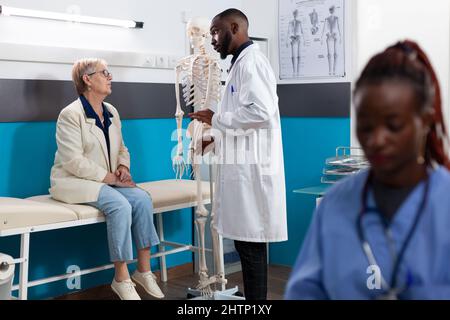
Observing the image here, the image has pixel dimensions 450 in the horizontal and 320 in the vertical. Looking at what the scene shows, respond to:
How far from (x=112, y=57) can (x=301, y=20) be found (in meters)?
1.33

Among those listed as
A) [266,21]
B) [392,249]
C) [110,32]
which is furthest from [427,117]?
[266,21]

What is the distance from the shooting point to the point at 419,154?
99 cm

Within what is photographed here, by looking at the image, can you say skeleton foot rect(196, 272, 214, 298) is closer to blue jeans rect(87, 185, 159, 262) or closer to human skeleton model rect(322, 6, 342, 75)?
blue jeans rect(87, 185, 159, 262)

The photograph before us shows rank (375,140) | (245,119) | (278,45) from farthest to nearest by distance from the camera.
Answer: (278,45) → (245,119) → (375,140)

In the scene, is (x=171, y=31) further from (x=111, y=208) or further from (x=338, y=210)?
(x=338, y=210)

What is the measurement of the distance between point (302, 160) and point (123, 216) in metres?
1.59

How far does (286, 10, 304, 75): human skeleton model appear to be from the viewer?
4199mm

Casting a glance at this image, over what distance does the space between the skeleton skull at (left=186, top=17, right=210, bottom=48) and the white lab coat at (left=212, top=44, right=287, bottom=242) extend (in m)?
0.45

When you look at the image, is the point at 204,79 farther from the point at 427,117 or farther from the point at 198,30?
the point at 427,117

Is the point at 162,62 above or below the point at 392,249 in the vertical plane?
above

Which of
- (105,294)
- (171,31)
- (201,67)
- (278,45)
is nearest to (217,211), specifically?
(201,67)

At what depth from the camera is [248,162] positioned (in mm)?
2891
